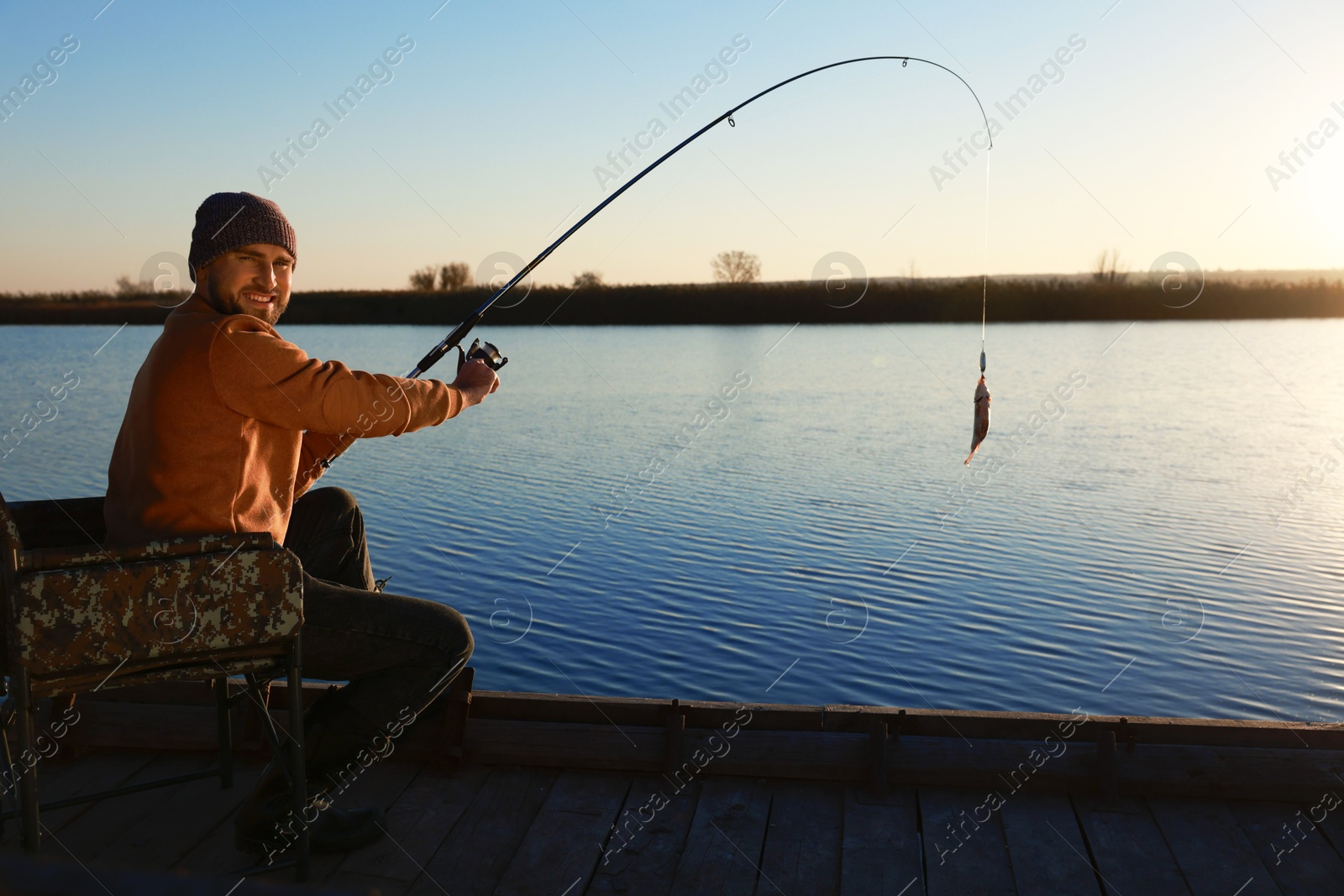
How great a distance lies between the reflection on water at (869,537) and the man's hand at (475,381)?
3522 mm

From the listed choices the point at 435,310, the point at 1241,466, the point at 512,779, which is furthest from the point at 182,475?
the point at 435,310

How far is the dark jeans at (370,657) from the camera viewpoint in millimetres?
2795

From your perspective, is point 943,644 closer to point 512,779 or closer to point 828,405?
point 512,779

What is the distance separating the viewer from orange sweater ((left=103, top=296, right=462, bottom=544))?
100 inches

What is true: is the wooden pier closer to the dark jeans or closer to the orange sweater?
the dark jeans

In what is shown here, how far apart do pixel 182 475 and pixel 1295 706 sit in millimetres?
6080

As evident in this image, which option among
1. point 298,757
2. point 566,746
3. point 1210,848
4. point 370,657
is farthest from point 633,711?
point 1210,848

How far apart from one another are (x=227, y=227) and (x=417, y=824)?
1.68 meters

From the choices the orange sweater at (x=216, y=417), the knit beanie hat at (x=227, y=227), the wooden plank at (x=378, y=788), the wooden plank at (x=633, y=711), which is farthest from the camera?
the wooden plank at (x=633, y=711)

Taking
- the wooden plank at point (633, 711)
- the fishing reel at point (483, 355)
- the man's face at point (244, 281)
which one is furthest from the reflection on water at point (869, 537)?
the man's face at point (244, 281)

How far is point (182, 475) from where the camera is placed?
101 inches

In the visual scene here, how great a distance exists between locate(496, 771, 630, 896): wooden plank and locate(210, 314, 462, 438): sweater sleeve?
3.85 ft

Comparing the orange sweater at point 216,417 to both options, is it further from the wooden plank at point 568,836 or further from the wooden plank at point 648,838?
the wooden plank at point 648,838

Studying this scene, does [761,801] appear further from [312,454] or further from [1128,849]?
[312,454]
